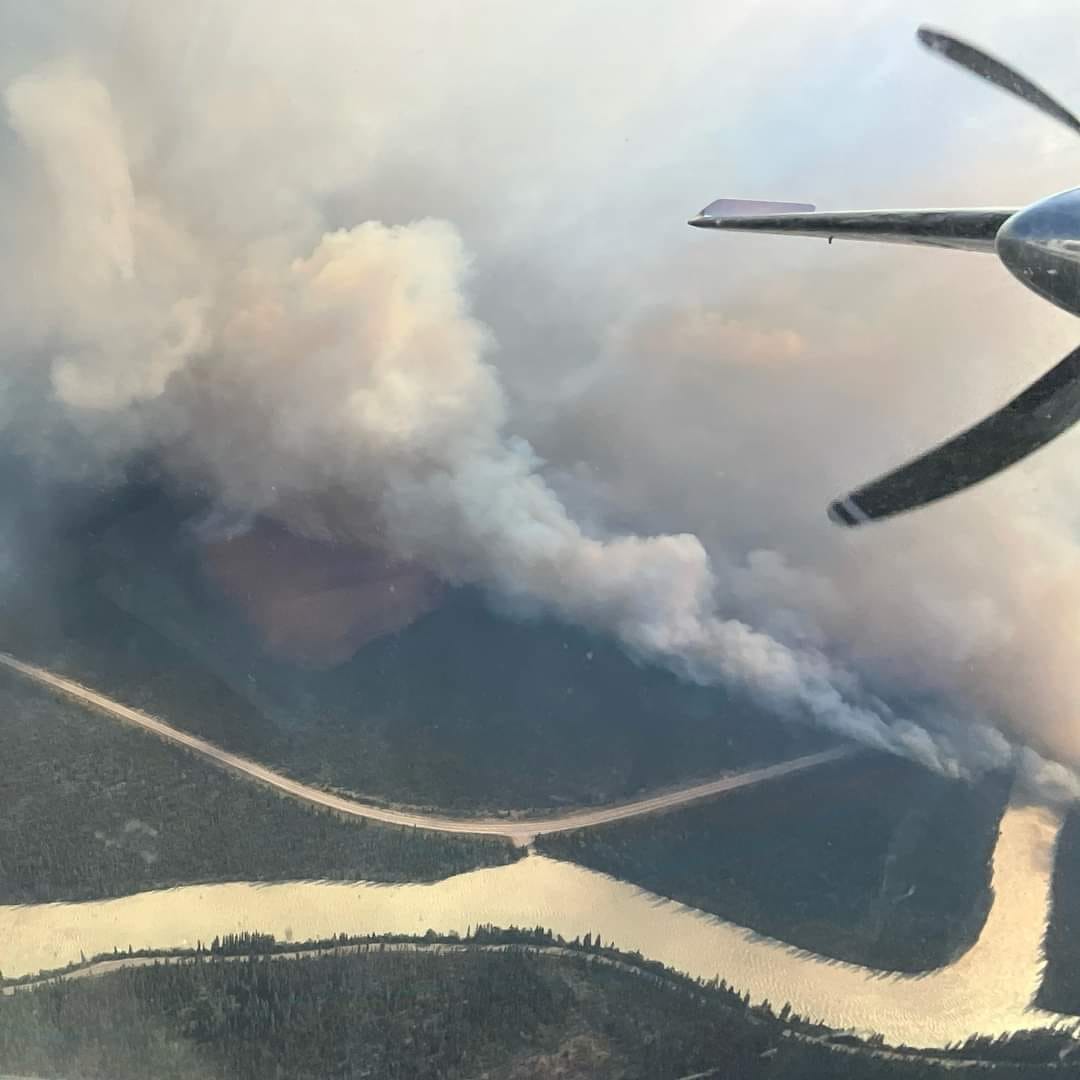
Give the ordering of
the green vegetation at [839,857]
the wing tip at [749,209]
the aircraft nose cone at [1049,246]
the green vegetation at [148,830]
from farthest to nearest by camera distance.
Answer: the green vegetation at [148,830] → the green vegetation at [839,857] → the wing tip at [749,209] → the aircraft nose cone at [1049,246]

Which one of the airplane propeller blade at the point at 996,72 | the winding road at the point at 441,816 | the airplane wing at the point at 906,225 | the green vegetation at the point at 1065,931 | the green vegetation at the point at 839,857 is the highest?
the airplane propeller blade at the point at 996,72

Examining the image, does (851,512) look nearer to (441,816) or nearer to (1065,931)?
(441,816)

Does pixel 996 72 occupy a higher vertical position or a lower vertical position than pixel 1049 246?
higher

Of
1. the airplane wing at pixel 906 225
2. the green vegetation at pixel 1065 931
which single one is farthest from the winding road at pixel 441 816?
the airplane wing at pixel 906 225

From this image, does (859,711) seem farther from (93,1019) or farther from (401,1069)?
(93,1019)

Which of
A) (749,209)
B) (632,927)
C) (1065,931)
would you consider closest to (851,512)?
(749,209)

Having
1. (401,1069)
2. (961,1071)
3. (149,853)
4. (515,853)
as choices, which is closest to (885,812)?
(961,1071)

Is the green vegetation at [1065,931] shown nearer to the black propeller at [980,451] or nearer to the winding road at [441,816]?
the winding road at [441,816]
